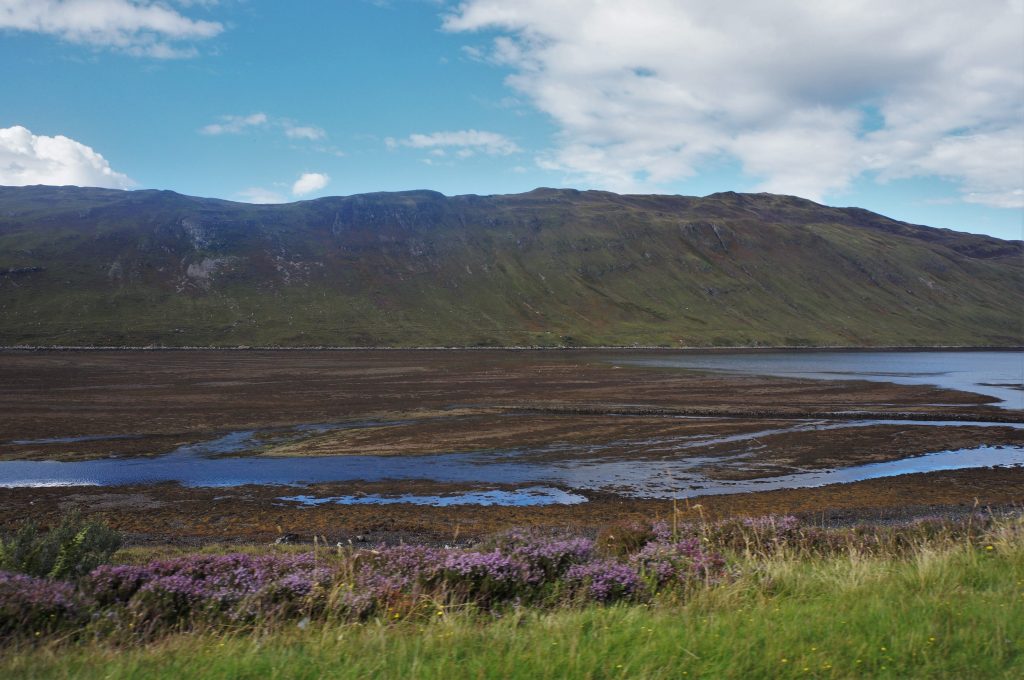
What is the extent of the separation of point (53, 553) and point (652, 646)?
10227 mm

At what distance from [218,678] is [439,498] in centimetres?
2162

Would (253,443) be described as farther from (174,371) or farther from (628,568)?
(174,371)

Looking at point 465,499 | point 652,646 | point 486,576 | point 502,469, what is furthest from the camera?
point 502,469

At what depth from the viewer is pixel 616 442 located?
3847cm

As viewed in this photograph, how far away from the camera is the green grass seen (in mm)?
5535

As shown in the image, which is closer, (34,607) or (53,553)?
(34,607)

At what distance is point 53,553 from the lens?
10734mm

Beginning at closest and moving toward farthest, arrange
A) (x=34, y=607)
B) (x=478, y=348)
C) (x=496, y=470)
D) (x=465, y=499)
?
(x=34, y=607)
(x=465, y=499)
(x=496, y=470)
(x=478, y=348)

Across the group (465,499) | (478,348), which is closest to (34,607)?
(465,499)

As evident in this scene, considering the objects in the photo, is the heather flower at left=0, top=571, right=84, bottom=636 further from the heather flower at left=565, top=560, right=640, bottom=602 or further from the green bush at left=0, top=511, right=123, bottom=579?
the heather flower at left=565, top=560, right=640, bottom=602

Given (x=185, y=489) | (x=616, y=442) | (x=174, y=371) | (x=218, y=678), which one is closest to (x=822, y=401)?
(x=616, y=442)

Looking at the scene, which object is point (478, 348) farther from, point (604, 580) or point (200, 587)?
point (604, 580)

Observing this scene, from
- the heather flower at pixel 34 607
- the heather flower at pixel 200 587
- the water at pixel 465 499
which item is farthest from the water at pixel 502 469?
the heather flower at pixel 34 607

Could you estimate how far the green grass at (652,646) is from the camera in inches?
218
